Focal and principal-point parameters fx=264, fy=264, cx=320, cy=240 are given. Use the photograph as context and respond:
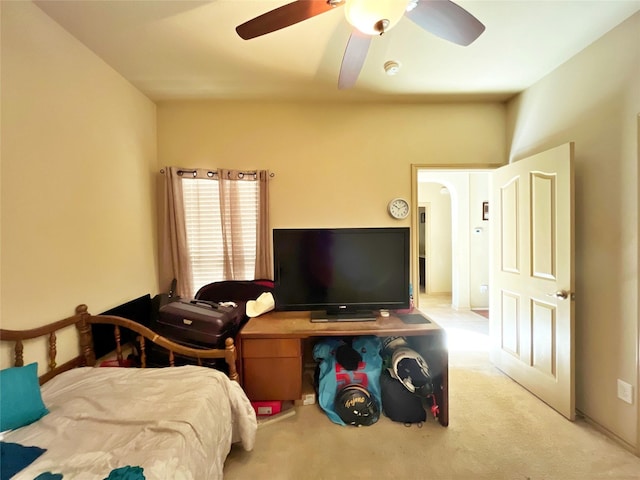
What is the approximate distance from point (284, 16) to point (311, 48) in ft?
2.21

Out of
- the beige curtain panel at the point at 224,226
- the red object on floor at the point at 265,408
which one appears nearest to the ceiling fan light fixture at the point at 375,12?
the beige curtain panel at the point at 224,226

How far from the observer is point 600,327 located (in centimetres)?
179

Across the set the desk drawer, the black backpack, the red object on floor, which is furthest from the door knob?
the red object on floor

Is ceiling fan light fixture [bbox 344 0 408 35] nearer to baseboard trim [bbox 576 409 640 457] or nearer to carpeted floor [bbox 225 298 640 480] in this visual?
carpeted floor [bbox 225 298 640 480]

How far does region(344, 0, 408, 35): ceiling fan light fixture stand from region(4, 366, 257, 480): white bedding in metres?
1.88

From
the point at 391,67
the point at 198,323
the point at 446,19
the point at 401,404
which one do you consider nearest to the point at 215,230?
the point at 198,323

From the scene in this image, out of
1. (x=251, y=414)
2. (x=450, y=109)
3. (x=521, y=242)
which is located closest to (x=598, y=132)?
(x=521, y=242)

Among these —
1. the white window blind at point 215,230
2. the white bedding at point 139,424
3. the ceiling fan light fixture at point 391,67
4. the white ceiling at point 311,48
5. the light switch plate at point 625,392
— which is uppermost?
the white ceiling at point 311,48

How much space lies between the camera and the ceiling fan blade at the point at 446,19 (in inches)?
43.3

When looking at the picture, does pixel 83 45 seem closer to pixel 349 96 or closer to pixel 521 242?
pixel 349 96

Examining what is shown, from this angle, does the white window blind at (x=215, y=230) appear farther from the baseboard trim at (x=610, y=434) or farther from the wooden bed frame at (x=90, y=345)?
the baseboard trim at (x=610, y=434)

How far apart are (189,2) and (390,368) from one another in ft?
8.58

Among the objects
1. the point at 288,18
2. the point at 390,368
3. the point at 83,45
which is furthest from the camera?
the point at 390,368

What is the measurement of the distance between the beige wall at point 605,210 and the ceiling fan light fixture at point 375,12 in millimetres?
1672
